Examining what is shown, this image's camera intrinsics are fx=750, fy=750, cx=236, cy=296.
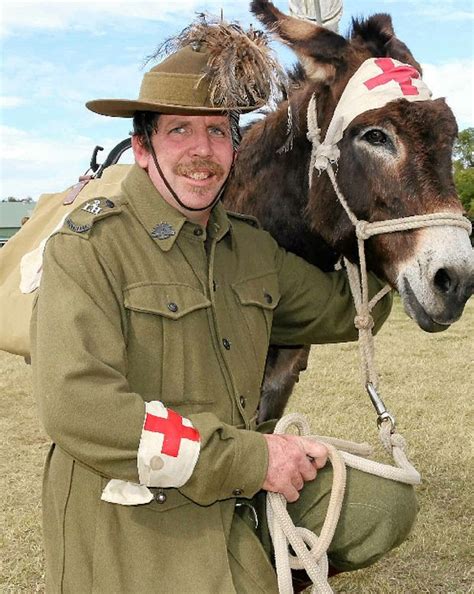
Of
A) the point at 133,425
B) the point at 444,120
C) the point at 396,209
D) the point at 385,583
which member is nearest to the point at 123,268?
the point at 133,425

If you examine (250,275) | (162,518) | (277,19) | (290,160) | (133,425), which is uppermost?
(277,19)

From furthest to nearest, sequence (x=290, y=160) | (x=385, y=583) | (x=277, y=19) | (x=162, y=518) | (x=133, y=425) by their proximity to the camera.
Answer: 1. (x=385, y=583)
2. (x=290, y=160)
3. (x=277, y=19)
4. (x=162, y=518)
5. (x=133, y=425)

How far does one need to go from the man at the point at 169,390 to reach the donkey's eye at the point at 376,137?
398 millimetres

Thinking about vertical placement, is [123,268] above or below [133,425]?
above

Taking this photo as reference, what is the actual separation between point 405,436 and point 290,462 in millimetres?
3838

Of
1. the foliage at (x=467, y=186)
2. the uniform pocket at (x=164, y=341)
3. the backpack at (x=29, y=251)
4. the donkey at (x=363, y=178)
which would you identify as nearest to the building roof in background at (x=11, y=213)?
the foliage at (x=467, y=186)

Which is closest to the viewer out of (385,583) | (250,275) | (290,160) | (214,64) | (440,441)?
(214,64)

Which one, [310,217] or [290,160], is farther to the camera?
[290,160]

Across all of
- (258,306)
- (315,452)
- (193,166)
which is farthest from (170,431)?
(193,166)

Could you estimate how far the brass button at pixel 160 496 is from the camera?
1.89m

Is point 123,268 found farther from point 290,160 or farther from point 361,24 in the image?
point 361,24

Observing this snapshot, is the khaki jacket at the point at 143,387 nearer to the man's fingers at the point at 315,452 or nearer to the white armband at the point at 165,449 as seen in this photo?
the white armband at the point at 165,449

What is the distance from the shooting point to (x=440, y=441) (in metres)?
5.36

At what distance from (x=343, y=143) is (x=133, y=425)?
1.24 metres
